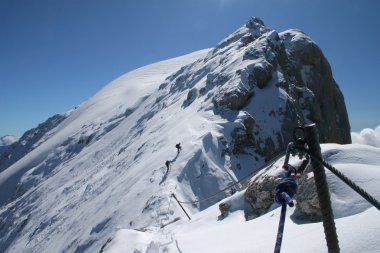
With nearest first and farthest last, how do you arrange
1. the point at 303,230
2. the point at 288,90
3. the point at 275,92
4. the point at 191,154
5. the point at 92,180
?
the point at 303,230
the point at 191,154
the point at 275,92
the point at 288,90
the point at 92,180

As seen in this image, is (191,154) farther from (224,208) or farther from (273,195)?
(273,195)

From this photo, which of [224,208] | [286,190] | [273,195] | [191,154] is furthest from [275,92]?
[286,190]

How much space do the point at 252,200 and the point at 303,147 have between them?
26.8 feet

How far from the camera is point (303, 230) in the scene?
6.59m

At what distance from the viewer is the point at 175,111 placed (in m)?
45.2

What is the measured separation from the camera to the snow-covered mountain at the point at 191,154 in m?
22.3

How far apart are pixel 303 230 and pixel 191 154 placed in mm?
20721

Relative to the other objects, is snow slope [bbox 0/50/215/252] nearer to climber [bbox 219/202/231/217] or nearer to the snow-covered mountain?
the snow-covered mountain

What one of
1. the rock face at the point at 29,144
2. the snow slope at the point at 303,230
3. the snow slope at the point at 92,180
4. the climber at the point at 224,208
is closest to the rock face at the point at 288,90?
the snow slope at the point at 92,180

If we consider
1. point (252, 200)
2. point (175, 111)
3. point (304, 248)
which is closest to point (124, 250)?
point (252, 200)

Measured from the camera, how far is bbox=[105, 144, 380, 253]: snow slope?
16.8 ft

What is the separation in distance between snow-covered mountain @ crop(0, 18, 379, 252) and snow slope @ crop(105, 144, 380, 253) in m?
0.11

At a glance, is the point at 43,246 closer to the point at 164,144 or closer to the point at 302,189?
the point at 164,144

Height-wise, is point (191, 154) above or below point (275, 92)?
below
